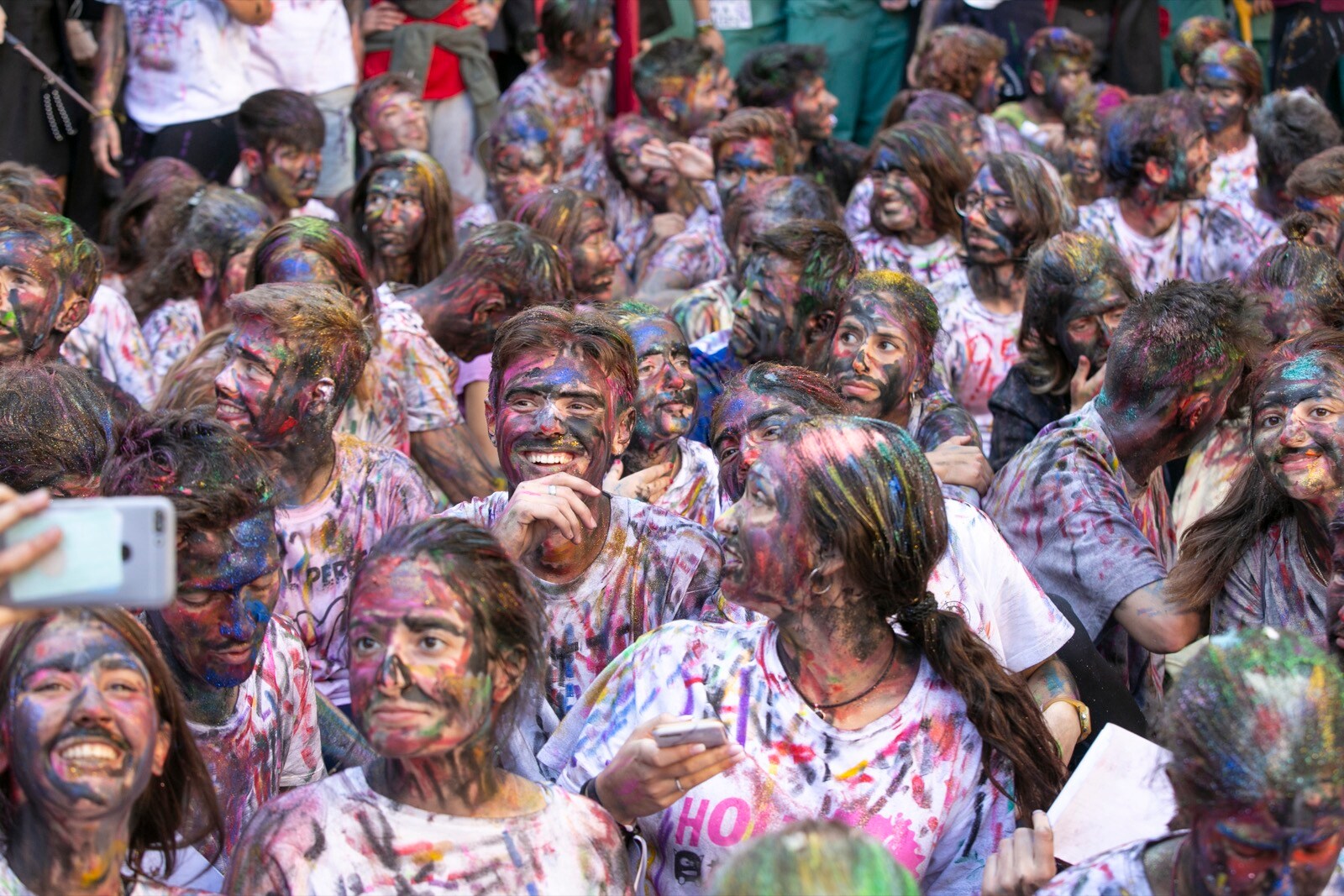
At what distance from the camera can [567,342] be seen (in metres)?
3.67

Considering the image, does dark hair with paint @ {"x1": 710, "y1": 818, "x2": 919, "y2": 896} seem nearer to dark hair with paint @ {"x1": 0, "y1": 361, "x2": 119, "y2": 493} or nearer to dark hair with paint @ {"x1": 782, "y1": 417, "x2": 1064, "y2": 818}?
dark hair with paint @ {"x1": 782, "y1": 417, "x2": 1064, "y2": 818}

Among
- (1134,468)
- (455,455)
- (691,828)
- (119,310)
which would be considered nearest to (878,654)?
(691,828)

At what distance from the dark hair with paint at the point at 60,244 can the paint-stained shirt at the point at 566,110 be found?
12.3 feet

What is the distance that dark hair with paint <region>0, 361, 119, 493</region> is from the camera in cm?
337

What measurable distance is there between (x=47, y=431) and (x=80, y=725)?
1.34 m

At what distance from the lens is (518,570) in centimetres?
267

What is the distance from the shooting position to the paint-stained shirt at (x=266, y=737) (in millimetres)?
3074

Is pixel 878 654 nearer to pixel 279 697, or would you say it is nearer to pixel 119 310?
pixel 279 697

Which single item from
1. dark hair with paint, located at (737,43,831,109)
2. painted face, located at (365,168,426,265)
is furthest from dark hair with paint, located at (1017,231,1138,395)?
dark hair with paint, located at (737,43,831,109)

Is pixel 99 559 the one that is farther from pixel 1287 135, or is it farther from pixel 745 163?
pixel 1287 135

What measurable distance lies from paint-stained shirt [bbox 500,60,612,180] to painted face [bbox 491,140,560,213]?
0.58 metres

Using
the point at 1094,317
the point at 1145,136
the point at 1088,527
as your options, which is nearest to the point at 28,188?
the point at 1094,317

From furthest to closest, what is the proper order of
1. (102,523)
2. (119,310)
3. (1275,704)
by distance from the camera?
1. (119,310)
2. (1275,704)
3. (102,523)

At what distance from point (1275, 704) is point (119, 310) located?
4.50 m
